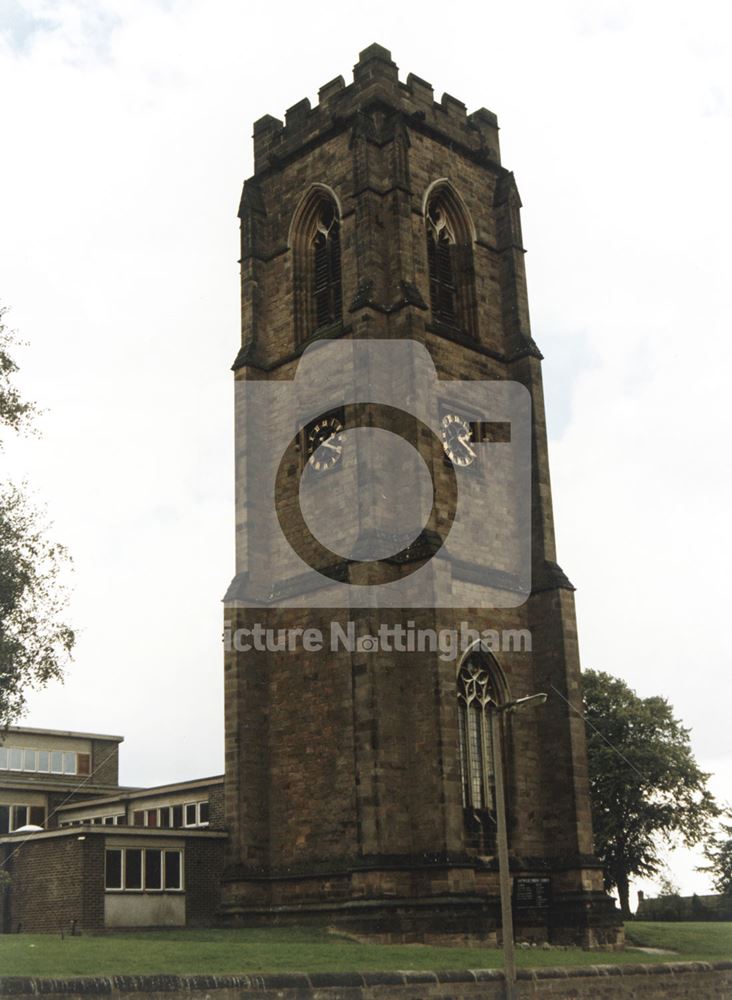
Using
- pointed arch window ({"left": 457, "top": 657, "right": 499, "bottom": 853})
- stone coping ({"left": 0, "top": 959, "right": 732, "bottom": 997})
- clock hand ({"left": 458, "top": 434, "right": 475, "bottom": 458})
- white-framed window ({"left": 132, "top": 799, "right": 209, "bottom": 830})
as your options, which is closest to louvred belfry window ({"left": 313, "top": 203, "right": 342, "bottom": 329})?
clock hand ({"left": 458, "top": 434, "right": 475, "bottom": 458})

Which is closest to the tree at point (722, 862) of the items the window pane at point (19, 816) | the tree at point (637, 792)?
the tree at point (637, 792)

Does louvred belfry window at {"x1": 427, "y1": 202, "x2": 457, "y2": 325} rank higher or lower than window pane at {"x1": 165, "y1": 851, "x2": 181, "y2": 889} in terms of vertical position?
higher

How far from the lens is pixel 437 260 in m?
37.2

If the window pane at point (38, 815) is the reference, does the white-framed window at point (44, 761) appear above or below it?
above

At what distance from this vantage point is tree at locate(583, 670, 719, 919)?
51.2m

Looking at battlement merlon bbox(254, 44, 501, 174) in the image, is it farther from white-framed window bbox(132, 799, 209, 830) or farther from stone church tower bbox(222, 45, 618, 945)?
white-framed window bbox(132, 799, 209, 830)

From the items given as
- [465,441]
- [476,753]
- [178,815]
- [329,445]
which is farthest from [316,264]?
[178,815]

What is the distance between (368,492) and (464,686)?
5.79 meters

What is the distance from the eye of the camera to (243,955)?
2209 cm

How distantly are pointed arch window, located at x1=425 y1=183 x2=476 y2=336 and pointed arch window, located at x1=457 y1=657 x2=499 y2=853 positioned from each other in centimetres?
1112

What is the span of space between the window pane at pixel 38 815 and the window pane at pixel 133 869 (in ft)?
54.8

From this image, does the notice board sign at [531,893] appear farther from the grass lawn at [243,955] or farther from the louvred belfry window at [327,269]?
the louvred belfry window at [327,269]

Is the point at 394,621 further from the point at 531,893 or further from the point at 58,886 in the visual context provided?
the point at 58,886

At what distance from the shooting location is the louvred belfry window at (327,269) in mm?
36281
